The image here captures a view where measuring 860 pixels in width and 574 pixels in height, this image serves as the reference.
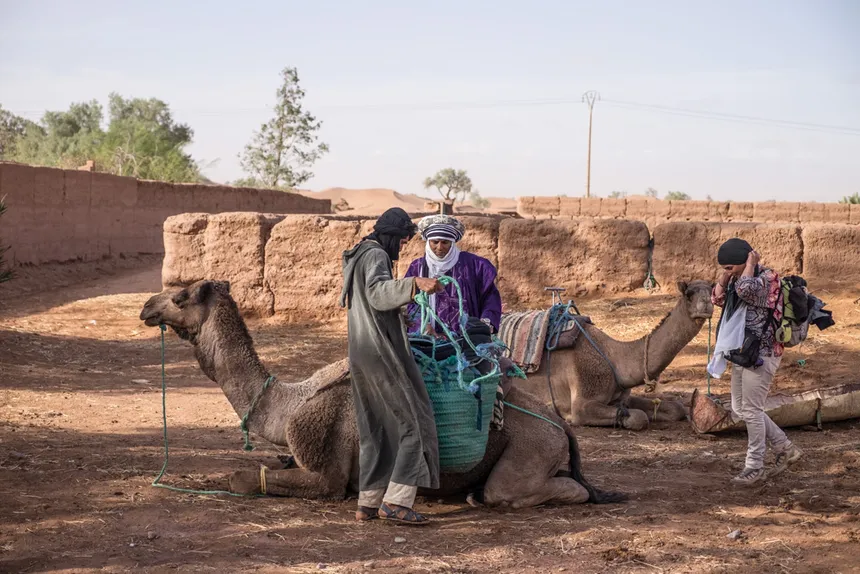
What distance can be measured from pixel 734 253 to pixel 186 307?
12.1ft

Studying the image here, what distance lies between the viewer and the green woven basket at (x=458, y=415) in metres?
5.87

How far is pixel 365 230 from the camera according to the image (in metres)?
13.8

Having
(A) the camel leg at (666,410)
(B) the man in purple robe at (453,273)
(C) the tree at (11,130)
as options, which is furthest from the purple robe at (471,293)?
(C) the tree at (11,130)

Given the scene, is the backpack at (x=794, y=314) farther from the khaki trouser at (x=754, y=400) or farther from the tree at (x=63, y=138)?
the tree at (x=63, y=138)

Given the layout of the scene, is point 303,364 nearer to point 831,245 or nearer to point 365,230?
point 365,230

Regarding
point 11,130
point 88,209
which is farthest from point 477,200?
point 88,209

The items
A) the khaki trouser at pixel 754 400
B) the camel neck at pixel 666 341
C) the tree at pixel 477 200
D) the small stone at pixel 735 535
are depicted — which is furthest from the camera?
the tree at pixel 477 200

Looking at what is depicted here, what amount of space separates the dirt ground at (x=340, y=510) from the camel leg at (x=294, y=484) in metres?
0.08

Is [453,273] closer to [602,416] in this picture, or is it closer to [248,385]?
[248,385]

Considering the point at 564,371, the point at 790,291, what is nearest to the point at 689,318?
the point at 564,371

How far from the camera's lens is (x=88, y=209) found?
2064 cm

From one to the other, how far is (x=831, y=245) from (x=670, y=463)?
6482mm

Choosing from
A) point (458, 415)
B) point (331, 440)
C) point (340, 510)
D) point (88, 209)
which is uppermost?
point (88, 209)

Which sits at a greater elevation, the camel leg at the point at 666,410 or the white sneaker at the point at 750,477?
the camel leg at the point at 666,410
